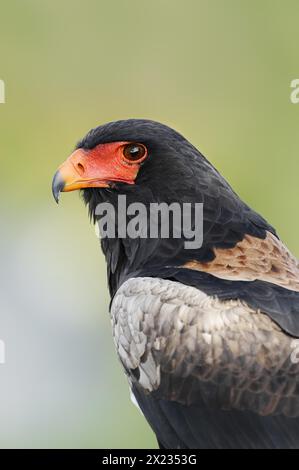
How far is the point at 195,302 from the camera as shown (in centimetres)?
589

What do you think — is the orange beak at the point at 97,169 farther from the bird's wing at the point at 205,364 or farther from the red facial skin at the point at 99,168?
the bird's wing at the point at 205,364

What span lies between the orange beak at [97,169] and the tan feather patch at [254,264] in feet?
2.42

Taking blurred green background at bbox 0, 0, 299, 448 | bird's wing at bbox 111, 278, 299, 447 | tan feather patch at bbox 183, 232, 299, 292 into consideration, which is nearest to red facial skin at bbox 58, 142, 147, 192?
tan feather patch at bbox 183, 232, 299, 292

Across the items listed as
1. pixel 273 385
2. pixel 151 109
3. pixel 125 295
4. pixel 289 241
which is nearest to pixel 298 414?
pixel 273 385

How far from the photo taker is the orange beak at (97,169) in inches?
261

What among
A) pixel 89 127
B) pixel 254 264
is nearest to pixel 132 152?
pixel 254 264

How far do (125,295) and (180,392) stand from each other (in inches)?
27.1

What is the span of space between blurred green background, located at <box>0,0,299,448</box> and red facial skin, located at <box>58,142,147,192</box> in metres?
3.63

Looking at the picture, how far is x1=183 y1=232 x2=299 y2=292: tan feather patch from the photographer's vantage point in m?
6.19

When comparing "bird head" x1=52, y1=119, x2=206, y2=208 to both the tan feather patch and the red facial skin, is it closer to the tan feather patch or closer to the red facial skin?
the red facial skin

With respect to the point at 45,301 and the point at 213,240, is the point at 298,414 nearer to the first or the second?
the point at 213,240

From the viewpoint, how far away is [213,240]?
6.47 meters

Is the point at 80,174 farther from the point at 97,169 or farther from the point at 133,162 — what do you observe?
the point at 133,162
